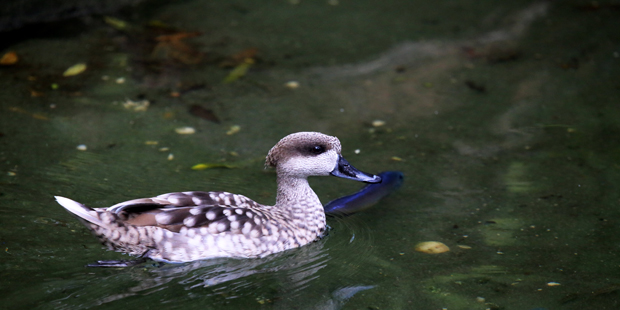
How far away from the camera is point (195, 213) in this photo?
4.47 metres

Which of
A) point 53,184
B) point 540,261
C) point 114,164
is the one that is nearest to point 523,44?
point 540,261

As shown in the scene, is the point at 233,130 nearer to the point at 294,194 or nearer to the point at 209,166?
the point at 209,166

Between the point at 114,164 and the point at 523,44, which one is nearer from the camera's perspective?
the point at 114,164

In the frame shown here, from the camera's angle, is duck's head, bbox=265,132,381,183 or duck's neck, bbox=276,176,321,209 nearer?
duck's head, bbox=265,132,381,183

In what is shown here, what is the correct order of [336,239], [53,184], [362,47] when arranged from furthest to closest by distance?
[362,47], [53,184], [336,239]

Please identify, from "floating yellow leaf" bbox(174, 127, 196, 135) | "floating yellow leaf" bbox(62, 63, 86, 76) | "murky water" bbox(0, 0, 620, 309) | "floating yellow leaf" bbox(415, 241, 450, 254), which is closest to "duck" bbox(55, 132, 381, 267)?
"murky water" bbox(0, 0, 620, 309)

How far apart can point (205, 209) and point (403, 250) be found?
1.41m

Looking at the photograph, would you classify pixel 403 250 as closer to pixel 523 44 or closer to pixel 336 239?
pixel 336 239

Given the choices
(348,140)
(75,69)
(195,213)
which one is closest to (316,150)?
(195,213)

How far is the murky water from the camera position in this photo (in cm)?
421

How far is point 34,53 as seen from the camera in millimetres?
7766

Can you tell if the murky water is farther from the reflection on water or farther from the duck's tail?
the duck's tail

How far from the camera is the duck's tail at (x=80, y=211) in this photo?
4.16 meters

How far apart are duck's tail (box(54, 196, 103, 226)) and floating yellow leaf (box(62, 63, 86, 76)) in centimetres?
357
